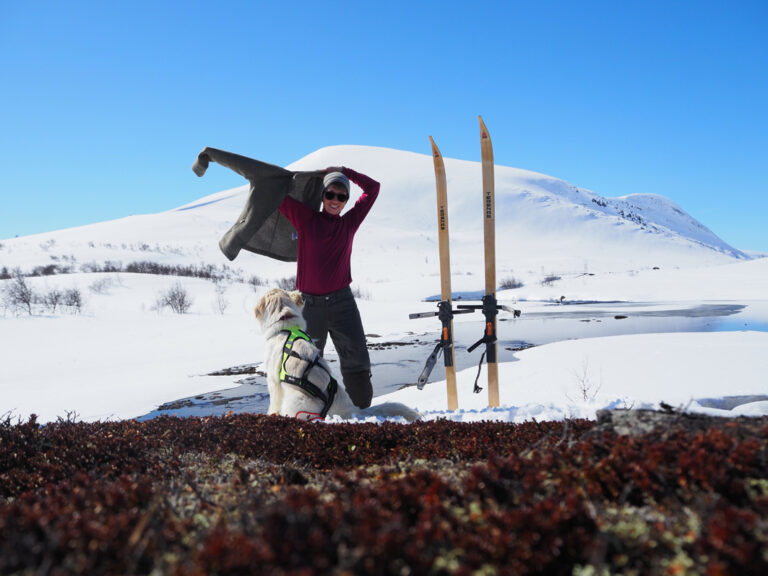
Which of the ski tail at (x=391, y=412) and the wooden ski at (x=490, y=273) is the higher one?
the wooden ski at (x=490, y=273)

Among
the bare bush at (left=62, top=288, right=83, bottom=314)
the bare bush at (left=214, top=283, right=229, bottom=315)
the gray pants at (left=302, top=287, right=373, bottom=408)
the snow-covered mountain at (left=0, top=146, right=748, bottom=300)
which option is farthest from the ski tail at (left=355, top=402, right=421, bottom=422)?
the snow-covered mountain at (left=0, top=146, right=748, bottom=300)

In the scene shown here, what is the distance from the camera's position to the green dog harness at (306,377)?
4.30 metres

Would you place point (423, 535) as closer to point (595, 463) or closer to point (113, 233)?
point (595, 463)

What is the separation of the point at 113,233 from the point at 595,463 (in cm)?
8911

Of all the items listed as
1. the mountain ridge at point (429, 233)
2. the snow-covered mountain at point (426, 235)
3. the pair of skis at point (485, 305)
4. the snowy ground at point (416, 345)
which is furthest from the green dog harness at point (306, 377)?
the mountain ridge at point (429, 233)

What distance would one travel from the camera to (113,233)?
77438 millimetres

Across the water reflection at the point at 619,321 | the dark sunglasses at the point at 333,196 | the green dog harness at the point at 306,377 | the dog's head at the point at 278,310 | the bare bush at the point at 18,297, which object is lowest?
the water reflection at the point at 619,321

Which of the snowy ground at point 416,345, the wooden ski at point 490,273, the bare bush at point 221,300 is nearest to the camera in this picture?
the wooden ski at point 490,273

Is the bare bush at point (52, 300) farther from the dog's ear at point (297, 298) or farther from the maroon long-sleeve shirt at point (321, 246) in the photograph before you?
the dog's ear at point (297, 298)

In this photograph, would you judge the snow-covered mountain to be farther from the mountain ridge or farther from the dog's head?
the dog's head

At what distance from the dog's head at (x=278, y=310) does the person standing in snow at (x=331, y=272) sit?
45cm

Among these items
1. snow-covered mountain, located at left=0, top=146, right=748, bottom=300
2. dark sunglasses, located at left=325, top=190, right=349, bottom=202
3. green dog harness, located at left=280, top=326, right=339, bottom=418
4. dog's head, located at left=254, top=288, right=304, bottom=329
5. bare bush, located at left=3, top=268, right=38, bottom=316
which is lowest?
green dog harness, located at left=280, top=326, right=339, bottom=418

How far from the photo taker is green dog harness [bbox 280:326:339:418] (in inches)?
169

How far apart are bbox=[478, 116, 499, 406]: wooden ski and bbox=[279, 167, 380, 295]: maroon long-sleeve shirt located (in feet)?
7.36
